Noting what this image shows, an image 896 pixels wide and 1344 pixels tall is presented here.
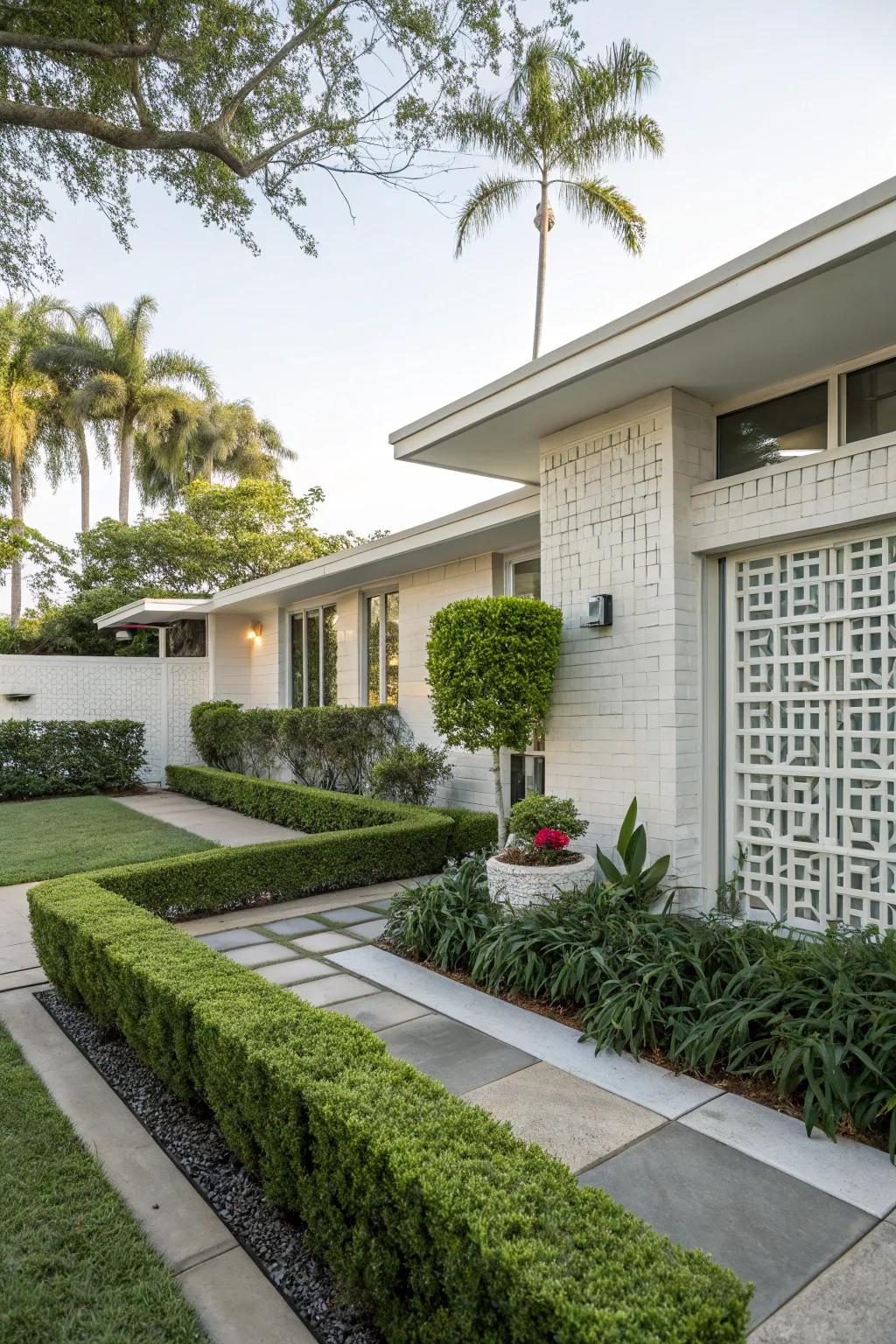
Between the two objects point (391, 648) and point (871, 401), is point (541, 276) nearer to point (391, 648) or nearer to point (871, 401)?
point (391, 648)

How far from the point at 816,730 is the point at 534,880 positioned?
175 cm

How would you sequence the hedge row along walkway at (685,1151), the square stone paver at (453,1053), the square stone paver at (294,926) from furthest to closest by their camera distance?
the square stone paver at (294,926)
the square stone paver at (453,1053)
the hedge row along walkway at (685,1151)

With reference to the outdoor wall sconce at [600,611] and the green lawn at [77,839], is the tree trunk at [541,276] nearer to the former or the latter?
the green lawn at [77,839]

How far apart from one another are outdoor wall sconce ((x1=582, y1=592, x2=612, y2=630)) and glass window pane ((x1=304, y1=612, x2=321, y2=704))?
290 inches

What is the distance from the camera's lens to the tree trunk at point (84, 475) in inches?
989

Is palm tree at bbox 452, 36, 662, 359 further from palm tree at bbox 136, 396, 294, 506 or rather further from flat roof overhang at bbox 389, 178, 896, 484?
palm tree at bbox 136, 396, 294, 506

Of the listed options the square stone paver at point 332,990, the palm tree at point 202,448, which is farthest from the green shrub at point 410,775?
the palm tree at point 202,448

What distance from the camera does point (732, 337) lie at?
3918 mm

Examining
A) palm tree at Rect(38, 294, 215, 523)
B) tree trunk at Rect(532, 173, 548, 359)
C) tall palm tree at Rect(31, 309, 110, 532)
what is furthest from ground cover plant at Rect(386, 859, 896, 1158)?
tall palm tree at Rect(31, 309, 110, 532)

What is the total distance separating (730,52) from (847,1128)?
32.6 ft

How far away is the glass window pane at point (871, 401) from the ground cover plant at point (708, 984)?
8.25ft

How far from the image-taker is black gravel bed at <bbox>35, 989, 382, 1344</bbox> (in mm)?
1995

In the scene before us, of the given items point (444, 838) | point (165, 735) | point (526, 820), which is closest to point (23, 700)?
point (165, 735)

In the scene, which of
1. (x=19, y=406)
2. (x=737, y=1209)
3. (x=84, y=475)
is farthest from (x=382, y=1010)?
(x=84, y=475)
